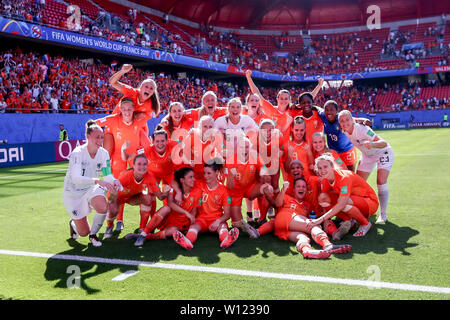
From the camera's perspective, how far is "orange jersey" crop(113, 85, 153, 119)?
19.9 feet

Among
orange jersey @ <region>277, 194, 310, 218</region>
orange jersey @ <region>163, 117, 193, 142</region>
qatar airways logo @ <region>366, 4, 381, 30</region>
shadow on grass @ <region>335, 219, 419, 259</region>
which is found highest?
qatar airways logo @ <region>366, 4, 381, 30</region>

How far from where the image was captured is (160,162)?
564 centimetres

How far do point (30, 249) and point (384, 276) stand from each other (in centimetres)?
422

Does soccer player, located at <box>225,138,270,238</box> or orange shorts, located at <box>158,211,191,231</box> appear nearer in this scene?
orange shorts, located at <box>158,211,191,231</box>

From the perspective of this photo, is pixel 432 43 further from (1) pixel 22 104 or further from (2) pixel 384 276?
(2) pixel 384 276

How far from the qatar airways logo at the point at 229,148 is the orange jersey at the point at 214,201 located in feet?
1.78

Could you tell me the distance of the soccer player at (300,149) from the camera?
5758mm

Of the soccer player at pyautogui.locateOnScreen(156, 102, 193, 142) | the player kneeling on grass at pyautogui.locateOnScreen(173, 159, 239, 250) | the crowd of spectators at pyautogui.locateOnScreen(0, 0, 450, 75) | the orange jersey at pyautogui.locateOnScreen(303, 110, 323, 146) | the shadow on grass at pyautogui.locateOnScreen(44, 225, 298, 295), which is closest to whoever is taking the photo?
the shadow on grass at pyautogui.locateOnScreen(44, 225, 298, 295)

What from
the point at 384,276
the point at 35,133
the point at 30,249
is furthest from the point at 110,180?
the point at 35,133

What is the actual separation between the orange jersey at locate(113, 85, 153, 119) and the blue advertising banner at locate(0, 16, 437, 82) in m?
15.8

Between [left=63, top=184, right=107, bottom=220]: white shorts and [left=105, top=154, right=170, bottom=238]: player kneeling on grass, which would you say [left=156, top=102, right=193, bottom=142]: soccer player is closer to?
[left=105, top=154, right=170, bottom=238]: player kneeling on grass

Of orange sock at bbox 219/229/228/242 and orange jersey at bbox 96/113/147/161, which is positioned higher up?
orange jersey at bbox 96/113/147/161

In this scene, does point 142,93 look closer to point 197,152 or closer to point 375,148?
point 197,152

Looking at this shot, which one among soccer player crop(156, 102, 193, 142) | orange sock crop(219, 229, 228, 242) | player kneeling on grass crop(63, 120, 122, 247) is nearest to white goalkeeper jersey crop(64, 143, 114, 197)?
player kneeling on grass crop(63, 120, 122, 247)
